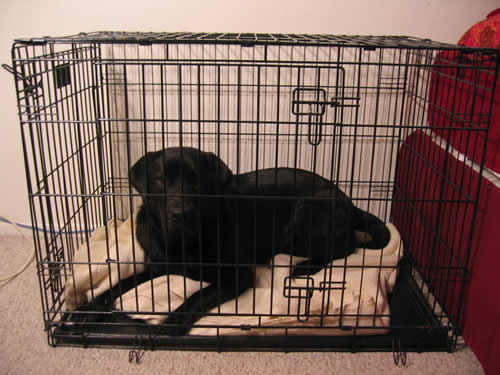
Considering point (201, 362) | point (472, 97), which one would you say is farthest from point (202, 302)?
point (472, 97)

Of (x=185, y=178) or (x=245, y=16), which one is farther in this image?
(x=245, y=16)


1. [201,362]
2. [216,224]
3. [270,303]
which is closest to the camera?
[201,362]

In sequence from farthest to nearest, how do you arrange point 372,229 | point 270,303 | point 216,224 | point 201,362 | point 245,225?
point 372,229 < point 245,225 < point 216,224 < point 270,303 < point 201,362

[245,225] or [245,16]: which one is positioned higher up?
[245,16]

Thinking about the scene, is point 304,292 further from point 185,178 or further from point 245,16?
point 245,16

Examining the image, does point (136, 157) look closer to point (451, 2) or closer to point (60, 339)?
point (60, 339)

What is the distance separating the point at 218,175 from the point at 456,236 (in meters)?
0.90

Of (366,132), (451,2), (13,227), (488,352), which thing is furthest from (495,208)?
(13,227)

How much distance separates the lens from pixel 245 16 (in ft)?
7.13

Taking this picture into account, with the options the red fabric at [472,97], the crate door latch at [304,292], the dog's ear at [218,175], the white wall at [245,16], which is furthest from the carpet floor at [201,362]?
the white wall at [245,16]

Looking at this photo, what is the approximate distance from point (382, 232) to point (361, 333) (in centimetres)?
57

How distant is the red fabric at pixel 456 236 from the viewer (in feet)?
4.81

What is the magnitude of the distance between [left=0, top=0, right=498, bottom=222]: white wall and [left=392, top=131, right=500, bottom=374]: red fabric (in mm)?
545

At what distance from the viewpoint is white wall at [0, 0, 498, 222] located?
2.15 metres
